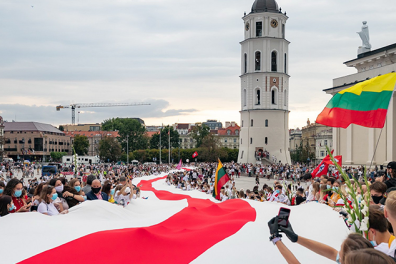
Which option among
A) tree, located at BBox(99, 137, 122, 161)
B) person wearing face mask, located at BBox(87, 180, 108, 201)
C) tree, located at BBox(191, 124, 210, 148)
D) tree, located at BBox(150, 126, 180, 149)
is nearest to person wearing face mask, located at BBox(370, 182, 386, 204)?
person wearing face mask, located at BBox(87, 180, 108, 201)

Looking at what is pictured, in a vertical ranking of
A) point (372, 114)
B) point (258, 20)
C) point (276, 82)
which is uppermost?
point (258, 20)

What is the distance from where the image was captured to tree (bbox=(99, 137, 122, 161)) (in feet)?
348

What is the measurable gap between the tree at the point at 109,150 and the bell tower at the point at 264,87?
41.5 metres

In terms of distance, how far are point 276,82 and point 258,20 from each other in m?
11.6

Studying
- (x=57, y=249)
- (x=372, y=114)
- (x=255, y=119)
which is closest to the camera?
(x=57, y=249)

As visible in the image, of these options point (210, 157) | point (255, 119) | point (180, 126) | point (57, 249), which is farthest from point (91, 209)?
point (180, 126)

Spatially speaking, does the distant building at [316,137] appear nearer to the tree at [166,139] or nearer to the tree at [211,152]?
the tree at [211,152]

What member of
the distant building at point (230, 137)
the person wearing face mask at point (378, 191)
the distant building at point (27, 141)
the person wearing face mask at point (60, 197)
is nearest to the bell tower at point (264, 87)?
the person wearing face mask at point (60, 197)

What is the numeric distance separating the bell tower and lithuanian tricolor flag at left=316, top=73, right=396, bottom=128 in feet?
206

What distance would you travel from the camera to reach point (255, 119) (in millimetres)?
75375

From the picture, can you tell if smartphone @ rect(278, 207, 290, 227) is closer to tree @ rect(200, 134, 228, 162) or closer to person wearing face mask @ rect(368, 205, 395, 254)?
person wearing face mask @ rect(368, 205, 395, 254)

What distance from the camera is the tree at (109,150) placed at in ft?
348

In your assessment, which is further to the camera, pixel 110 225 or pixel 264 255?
pixel 110 225

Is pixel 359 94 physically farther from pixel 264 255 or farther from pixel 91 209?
pixel 91 209
